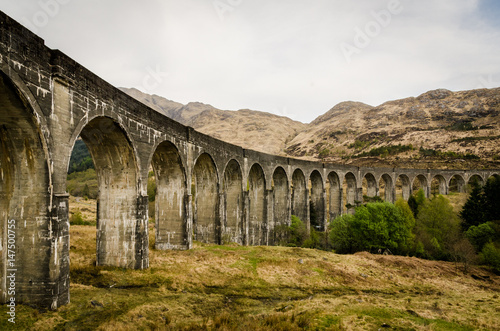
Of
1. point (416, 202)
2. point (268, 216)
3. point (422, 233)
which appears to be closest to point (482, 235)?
point (422, 233)

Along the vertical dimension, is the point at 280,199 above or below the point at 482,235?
above

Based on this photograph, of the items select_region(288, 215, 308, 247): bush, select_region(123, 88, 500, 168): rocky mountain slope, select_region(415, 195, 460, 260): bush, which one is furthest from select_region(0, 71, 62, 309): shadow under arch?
select_region(123, 88, 500, 168): rocky mountain slope

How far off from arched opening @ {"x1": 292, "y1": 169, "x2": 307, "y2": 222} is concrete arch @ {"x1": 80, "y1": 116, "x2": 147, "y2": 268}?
25.6 meters

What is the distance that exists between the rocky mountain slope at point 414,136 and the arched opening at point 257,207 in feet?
205

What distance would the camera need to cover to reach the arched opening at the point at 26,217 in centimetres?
905

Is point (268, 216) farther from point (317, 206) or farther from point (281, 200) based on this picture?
point (317, 206)

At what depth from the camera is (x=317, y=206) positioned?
135 feet

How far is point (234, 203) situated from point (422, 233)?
78.0 feet

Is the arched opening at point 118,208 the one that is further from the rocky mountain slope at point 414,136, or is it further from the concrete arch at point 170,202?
the rocky mountain slope at point 414,136

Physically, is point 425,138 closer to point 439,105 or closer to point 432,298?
point 439,105

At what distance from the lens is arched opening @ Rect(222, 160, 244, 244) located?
90.4ft

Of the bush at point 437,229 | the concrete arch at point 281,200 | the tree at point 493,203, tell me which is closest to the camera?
the bush at point 437,229

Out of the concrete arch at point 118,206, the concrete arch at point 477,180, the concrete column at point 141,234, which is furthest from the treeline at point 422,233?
the concrete arch at point 477,180

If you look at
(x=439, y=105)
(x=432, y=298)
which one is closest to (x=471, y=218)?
(x=432, y=298)
